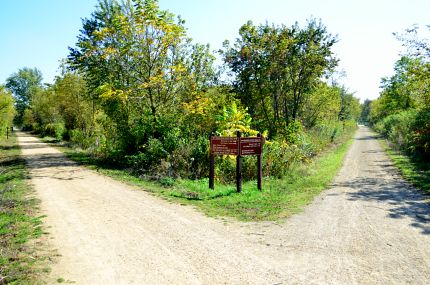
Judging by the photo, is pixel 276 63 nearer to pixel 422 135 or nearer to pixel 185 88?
pixel 185 88

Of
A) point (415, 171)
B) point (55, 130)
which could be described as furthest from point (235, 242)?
point (55, 130)

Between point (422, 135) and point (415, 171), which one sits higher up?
point (422, 135)

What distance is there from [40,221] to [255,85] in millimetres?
16098

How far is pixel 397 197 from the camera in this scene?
10.6m

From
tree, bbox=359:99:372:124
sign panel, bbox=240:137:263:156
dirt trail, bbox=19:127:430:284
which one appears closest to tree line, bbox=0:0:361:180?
sign panel, bbox=240:137:263:156

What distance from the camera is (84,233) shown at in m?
7.01

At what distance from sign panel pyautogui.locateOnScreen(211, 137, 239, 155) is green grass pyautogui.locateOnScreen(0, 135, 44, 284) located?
18.5ft

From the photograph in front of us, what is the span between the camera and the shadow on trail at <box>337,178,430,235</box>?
27.2 feet

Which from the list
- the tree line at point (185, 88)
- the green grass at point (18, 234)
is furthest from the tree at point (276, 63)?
the green grass at point (18, 234)

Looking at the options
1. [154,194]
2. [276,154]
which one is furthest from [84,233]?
[276,154]

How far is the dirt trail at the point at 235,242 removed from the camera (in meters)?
5.14

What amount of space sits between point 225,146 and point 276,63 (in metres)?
10.5

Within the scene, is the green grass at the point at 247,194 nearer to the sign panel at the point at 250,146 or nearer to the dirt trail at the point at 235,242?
the dirt trail at the point at 235,242

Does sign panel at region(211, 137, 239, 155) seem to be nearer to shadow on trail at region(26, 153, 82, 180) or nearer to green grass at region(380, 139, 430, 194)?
shadow on trail at region(26, 153, 82, 180)
